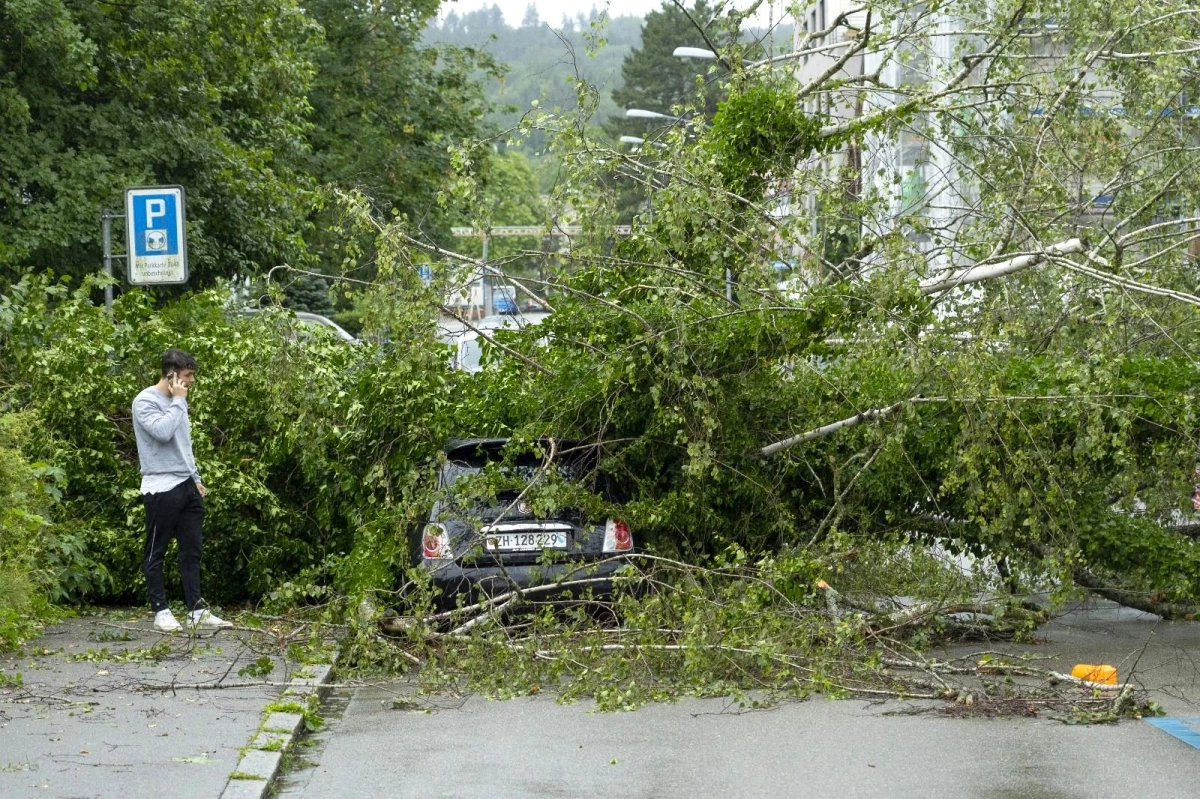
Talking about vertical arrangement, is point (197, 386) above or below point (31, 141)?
below

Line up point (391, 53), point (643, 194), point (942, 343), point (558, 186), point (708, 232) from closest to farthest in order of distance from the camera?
point (942, 343) < point (708, 232) < point (558, 186) < point (643, 194) < point (391, 53)

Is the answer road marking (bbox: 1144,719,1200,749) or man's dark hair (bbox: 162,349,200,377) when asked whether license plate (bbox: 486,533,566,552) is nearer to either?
man's dark hair (bbox: 162,349,200,377)

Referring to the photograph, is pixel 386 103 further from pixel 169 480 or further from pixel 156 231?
pixel 169 480

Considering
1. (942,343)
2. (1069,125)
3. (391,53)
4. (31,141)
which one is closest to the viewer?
(942,343)

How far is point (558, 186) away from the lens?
11.1 m

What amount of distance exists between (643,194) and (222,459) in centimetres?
367

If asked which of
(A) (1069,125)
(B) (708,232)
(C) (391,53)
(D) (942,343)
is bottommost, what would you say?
(D) (942,343)

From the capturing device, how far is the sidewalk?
6.36m

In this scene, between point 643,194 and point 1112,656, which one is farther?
point 643,194

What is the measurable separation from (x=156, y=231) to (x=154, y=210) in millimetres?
186

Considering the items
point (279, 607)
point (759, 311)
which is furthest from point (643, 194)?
point (279, 607)

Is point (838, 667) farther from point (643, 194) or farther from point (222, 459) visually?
point (222, 459)

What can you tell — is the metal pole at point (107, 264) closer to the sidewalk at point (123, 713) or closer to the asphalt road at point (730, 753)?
the sidewalk at point (123, 713)

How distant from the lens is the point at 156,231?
46.8 ft
